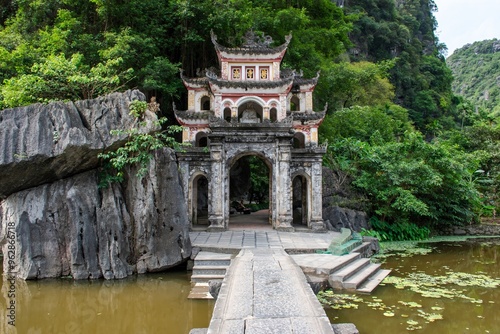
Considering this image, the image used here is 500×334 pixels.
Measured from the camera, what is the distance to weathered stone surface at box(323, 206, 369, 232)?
15297mm

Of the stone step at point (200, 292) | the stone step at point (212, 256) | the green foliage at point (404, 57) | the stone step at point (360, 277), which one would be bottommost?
the stone step at point (200, 292)

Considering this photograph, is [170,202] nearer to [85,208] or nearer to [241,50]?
[85,208]

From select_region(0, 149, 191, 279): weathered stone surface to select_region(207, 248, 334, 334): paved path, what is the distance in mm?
2681

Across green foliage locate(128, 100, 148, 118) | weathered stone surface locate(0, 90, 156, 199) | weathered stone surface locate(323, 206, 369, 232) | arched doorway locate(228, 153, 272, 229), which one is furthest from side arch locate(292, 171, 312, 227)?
weathered stone surface locate(0, 90, 156, 199)

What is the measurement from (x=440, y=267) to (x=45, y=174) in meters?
10.5

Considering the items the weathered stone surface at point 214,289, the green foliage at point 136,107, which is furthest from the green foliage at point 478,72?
the weathered stone surface at point 214,289

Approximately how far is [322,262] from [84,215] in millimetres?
5560

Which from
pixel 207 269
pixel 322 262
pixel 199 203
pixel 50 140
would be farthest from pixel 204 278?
pixel 199 203

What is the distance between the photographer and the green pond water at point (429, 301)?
20.4ft

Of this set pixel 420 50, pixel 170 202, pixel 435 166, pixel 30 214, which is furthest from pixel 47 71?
pixel 420 50

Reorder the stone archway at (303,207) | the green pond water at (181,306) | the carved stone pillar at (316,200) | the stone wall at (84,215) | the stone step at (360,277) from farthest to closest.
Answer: the stone archway at (303,207)
the carved stone pillar at (316,200)
the stone wall at (84,215)
the stone step at (360,277)
the green pond water at (181,306)

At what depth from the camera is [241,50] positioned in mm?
15422

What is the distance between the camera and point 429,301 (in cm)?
733

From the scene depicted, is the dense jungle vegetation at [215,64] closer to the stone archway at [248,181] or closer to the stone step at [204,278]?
the stone archway at [248,181]
